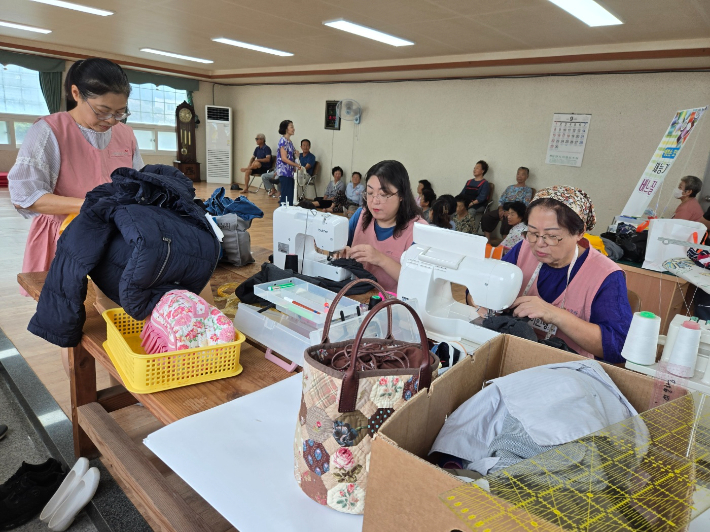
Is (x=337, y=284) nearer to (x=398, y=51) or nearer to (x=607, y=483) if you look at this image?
(x=607, y=483)

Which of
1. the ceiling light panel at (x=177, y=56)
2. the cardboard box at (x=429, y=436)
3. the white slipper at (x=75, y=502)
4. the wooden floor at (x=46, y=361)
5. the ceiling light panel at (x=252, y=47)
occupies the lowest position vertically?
the wooden floor at (x=46, y=361)

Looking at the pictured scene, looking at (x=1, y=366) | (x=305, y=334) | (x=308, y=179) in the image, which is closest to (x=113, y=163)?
(x=305, y=334)

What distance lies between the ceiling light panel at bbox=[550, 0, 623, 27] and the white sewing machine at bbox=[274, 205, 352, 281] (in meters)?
3.19

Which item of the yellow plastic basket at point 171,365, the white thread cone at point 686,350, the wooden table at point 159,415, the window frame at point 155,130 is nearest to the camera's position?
the wooden table at point 159,415

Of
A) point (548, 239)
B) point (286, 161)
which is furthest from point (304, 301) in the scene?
point (286, 161)

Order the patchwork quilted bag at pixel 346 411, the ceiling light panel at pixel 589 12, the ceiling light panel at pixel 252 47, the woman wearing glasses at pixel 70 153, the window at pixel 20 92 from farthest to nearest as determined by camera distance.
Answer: the window at pixel 20 92
the ceiling light panel at pixel 252 47
the ceiling light panel at pixel 589 12
the woman wearing glasses at pixel 70 153
the patchwork quilted bag at pixel 346 411

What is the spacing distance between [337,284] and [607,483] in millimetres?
1383

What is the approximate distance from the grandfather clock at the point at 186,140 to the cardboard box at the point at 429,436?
1241 cm

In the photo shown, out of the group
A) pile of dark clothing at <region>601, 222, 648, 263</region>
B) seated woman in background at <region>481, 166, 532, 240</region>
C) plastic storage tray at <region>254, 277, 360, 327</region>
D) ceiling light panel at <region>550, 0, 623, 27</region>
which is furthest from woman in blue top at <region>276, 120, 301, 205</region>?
plastic storage tray at <region>254, 277, 360, 327</region>

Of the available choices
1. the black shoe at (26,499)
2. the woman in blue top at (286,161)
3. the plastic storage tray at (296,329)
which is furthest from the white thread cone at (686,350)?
the woman in blue top at (286,161)

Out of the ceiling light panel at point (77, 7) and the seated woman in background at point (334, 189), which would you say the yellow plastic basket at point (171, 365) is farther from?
the seated woman in background at point (334, 189)

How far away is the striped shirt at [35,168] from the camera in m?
1.75

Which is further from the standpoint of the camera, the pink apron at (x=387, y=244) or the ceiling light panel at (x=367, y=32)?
the ceiling light panel at (x=367, y=32)

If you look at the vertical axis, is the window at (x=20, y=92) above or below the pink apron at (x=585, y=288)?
above
